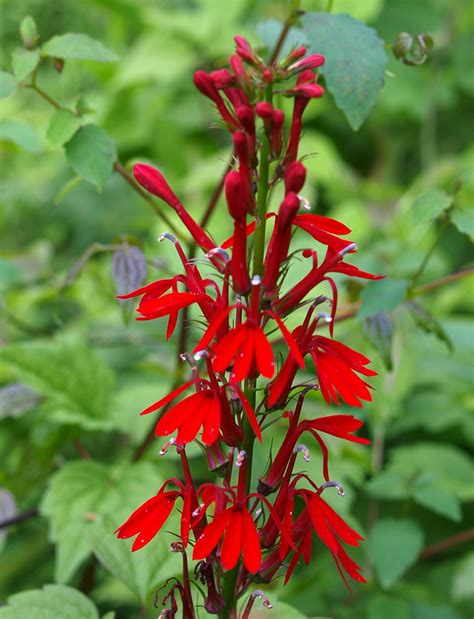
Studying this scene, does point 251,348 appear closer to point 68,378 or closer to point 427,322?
point 427,322

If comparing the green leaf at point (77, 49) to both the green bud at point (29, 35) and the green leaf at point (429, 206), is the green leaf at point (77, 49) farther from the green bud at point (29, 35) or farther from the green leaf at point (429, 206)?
the green leaf at point (429, 206)

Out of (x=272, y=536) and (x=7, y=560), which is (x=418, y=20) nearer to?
(x=7, y=560)

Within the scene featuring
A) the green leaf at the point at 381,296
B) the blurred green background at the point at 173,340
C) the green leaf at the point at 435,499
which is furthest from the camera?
the green leaf at the point at 435,499

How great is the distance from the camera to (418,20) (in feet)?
10.1

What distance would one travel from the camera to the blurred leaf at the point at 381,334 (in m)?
1.14

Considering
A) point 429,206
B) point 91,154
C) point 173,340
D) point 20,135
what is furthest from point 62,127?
point 173,340

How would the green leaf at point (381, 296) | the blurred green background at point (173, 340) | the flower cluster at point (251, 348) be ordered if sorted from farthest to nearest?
the blurred green background at point (173, 340)
the green leaf at point (381, 296)
the flower cluster at point (251, 348)

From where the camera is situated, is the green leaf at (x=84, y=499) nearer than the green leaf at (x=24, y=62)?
No

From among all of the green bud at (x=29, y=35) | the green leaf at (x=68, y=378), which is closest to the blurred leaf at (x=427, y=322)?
the green leaf at (x=68, y=378)

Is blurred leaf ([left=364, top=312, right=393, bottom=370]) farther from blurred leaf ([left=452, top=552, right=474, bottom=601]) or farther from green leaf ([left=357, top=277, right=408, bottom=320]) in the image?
blurred leaf ([left=452, top=552, right=474, bottom=601])

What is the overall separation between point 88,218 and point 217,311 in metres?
2.04

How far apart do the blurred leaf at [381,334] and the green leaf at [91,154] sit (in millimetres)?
→ 415

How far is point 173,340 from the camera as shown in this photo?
171 cm

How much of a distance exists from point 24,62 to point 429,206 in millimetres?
549
